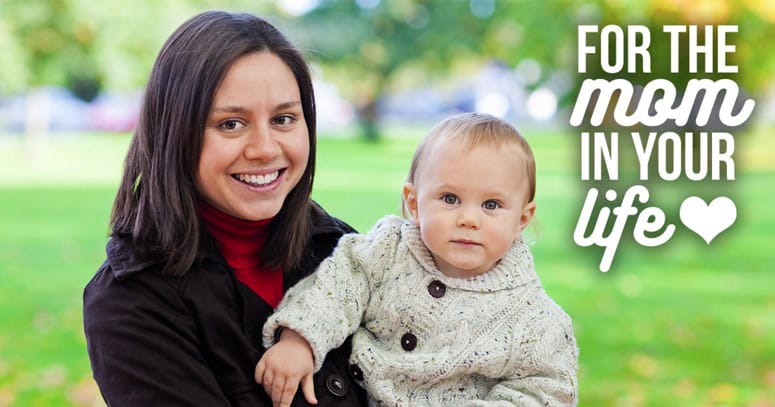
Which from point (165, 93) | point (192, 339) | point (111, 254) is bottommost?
point (192, 339)

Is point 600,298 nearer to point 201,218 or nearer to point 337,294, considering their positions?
point 337,294

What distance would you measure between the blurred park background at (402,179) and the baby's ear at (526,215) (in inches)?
7.5

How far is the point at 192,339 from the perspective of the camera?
6.97 ft

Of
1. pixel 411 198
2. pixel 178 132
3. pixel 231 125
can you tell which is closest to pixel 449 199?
pixel 411 198

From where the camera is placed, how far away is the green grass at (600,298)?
21.9ft

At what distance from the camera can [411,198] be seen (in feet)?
7.98

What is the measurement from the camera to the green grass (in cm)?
666

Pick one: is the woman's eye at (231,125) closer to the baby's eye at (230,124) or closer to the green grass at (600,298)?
the baby's eye at (230,124)

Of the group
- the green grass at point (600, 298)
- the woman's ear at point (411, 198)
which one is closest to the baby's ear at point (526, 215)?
the green grass at point (600, 298)

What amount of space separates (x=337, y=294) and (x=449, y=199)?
0.33 metres

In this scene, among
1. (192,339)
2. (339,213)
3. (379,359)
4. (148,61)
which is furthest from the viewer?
(148,61)

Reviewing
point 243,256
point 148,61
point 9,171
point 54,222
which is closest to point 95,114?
point 9,171

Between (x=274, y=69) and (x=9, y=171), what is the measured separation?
20.9 metres

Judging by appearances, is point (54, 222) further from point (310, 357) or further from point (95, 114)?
point (95, 114)
